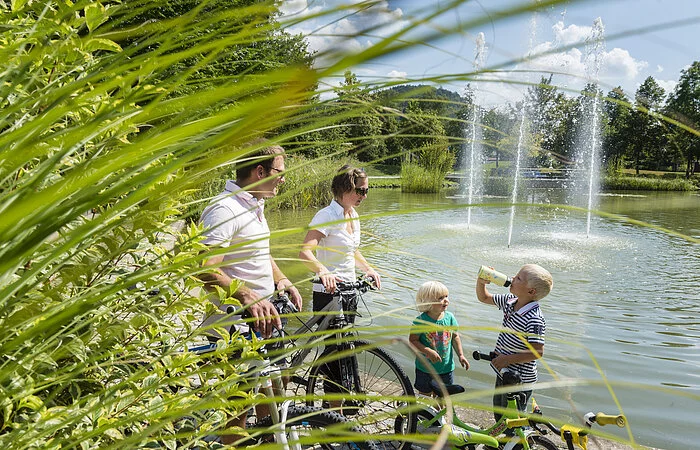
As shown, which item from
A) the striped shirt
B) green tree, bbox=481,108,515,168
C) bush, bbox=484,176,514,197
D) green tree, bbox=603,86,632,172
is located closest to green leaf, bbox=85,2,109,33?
green tree, bbox=481,108,515,168

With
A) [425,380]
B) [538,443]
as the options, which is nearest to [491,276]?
[425,380]

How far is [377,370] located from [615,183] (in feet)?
152

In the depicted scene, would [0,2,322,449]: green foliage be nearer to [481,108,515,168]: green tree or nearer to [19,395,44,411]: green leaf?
[19,395,44,411]: green leaf

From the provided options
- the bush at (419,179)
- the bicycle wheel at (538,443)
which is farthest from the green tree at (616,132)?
the bicycle wheel at (538,443)

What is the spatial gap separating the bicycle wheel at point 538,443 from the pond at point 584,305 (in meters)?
0.54

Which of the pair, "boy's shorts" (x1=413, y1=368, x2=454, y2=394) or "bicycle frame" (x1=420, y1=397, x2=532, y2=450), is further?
"boy's shorts" (x1=413, y1=368, x2=454, y2=394)

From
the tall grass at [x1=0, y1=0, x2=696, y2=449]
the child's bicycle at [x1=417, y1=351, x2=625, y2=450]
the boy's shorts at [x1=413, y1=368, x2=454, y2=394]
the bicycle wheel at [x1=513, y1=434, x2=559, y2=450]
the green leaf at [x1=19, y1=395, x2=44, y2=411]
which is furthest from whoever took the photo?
the boy's shorts at [x1=413, y1=368, x2=454, y2=394]

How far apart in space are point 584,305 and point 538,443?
17.4ft

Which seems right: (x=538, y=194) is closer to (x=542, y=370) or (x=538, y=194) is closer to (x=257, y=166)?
(x=542, y=370)

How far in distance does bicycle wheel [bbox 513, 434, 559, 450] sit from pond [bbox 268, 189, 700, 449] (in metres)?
0.54

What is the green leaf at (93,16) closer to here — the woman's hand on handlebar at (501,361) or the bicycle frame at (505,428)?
the bicycle frame at (505,428)

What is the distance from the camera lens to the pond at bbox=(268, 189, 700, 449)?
128 centimetres

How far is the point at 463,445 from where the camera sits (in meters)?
3.29

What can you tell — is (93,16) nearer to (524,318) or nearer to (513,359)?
(513,359)
